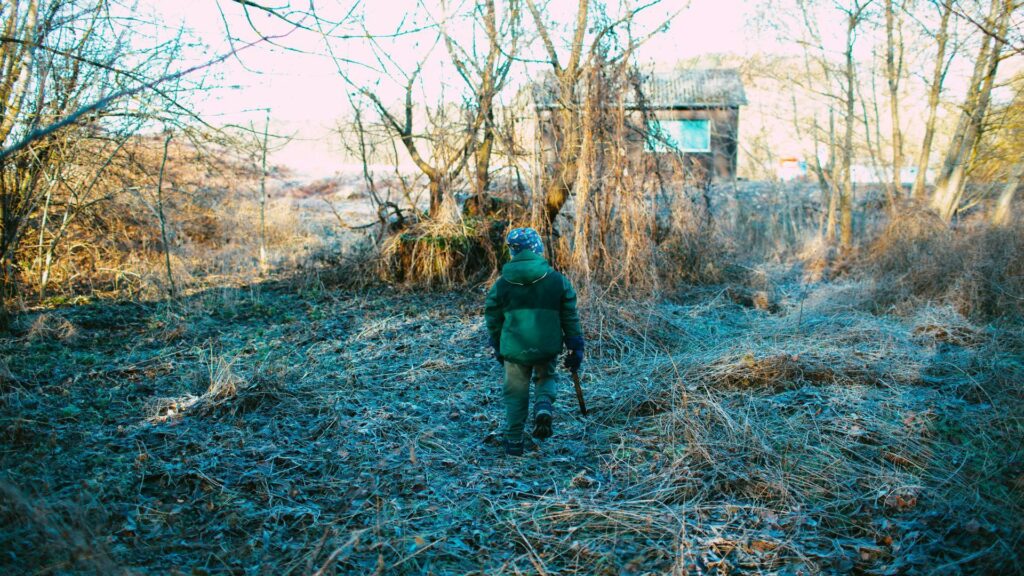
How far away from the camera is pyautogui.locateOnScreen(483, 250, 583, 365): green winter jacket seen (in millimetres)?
4836

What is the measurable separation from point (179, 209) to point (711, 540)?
486 inches

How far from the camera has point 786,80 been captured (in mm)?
14656

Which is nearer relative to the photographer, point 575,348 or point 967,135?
point 575,348

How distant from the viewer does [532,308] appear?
16.0 feet

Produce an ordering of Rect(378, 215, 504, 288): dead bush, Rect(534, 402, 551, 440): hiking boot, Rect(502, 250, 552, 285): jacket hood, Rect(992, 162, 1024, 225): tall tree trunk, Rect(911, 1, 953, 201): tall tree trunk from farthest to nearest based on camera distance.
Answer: Rect(911, 1, 953, 201): tall tree trunk → Rect(992, 162, 1024, 225): tall tree trunk → Rect(378, 215, 504, 288): dead bush → Rect(534, 402, 551, 440): hiking boot → Rect(502, 250, 552, 285): jacket hood

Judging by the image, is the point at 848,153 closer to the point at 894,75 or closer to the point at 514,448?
the point at 894,75

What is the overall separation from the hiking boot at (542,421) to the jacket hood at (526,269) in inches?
37.5

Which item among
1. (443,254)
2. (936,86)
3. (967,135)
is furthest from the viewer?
(936,86)

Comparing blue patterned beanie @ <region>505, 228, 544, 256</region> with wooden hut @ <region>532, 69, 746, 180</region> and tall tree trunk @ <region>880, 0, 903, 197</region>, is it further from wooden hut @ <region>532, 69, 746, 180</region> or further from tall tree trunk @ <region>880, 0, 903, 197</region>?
wooden hut @ <region>532, 69, 746, 180</region>

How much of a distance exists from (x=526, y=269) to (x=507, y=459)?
1.36 metres

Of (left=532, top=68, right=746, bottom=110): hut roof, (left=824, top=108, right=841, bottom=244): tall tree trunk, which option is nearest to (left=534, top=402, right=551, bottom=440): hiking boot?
(left=824, top=108, right=841, bottom=244): tall tree trunk

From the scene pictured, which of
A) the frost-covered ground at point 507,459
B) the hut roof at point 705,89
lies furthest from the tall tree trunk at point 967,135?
the hut roof at point 705,89

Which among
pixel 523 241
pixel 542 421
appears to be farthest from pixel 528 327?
pixel 542 421

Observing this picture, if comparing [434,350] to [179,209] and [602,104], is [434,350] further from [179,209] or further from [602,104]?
[179,209]
